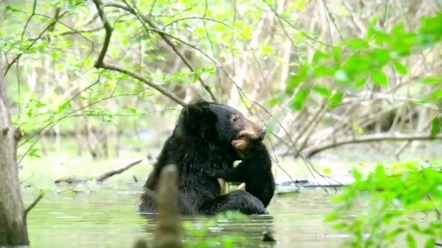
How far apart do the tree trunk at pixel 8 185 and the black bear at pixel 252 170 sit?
322 centimetres

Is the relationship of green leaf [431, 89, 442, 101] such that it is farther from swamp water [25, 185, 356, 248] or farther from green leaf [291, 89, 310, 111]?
swamp water [25, 185, 356, 248]

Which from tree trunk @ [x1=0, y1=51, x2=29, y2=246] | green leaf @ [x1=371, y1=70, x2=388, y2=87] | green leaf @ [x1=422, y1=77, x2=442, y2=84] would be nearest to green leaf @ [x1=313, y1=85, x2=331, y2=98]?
green leaf @ [x1=371, y1=70, x2=388, y2=87]

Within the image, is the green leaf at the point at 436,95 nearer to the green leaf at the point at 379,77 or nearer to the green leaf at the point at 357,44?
the green leaf at the point at 379,77

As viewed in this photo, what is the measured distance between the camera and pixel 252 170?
862 cm

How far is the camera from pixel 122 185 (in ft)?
44.8

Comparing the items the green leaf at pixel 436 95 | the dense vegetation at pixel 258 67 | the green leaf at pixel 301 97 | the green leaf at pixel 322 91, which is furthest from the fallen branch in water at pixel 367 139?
the green leaf at pixel 301 97

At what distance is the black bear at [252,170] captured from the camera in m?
8.59

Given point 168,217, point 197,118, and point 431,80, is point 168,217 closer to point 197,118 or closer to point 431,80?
point 431,80

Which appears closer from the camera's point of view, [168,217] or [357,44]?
[168,217]

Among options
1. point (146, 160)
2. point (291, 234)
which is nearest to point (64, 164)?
point (146, 160)

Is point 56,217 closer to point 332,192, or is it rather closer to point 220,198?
point 220,198

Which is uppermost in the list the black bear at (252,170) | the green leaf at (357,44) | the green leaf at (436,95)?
the green leaf at (357,44)

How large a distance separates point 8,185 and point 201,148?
3289 millimetres

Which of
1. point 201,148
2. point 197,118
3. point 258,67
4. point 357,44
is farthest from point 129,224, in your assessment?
point 258,67
